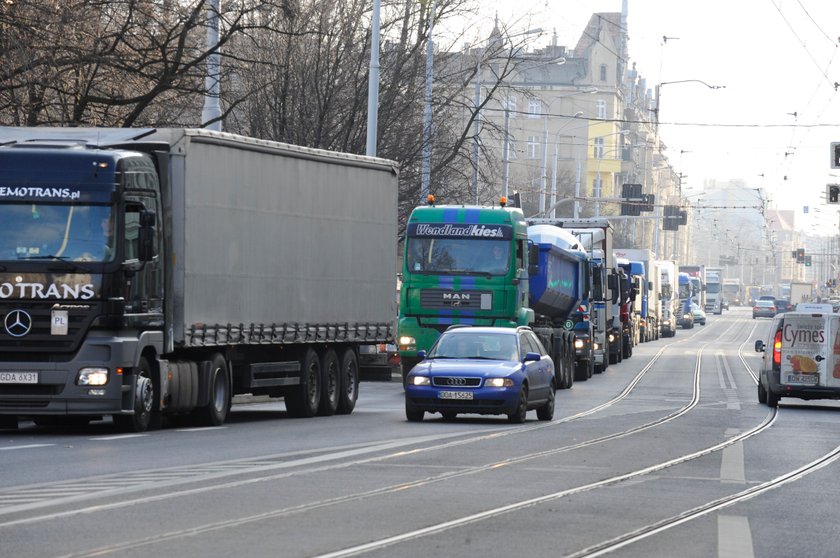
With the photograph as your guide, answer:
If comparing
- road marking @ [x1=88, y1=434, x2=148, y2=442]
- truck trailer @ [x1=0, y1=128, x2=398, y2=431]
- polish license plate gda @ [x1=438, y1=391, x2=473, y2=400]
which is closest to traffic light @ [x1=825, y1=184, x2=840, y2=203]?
truck trailer @ [x1=0, y1=128, x2=398, y2=431]

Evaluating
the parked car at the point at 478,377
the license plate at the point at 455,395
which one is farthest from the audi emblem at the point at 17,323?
the license plate at the point at 455,395

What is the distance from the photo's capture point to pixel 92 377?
19703 millimetres

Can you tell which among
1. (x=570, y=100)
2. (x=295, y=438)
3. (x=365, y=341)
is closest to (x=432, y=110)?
(x=365, y=341)

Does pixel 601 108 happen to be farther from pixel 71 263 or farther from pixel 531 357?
pixel 71 263

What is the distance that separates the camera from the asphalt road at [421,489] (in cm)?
1055

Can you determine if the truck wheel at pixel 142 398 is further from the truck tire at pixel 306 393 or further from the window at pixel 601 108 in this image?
the window at pixel 601 108

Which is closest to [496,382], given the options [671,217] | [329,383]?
[329,383]

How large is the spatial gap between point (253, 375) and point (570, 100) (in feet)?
399

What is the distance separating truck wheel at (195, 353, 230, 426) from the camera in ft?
73.3

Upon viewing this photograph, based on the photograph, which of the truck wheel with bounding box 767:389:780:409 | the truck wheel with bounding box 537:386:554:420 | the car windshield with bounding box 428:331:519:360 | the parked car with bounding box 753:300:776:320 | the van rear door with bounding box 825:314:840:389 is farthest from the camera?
the parked car with bounding box 753:300:776:320

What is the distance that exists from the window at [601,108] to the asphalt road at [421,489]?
392 feet

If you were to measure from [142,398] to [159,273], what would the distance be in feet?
5.29

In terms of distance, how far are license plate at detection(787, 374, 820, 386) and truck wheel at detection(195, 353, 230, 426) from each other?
1327 cm

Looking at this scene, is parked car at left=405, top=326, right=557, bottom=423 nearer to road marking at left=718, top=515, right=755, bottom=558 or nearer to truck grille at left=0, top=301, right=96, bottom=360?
truck grille at left=0, top=301, right=96, bottom=360
